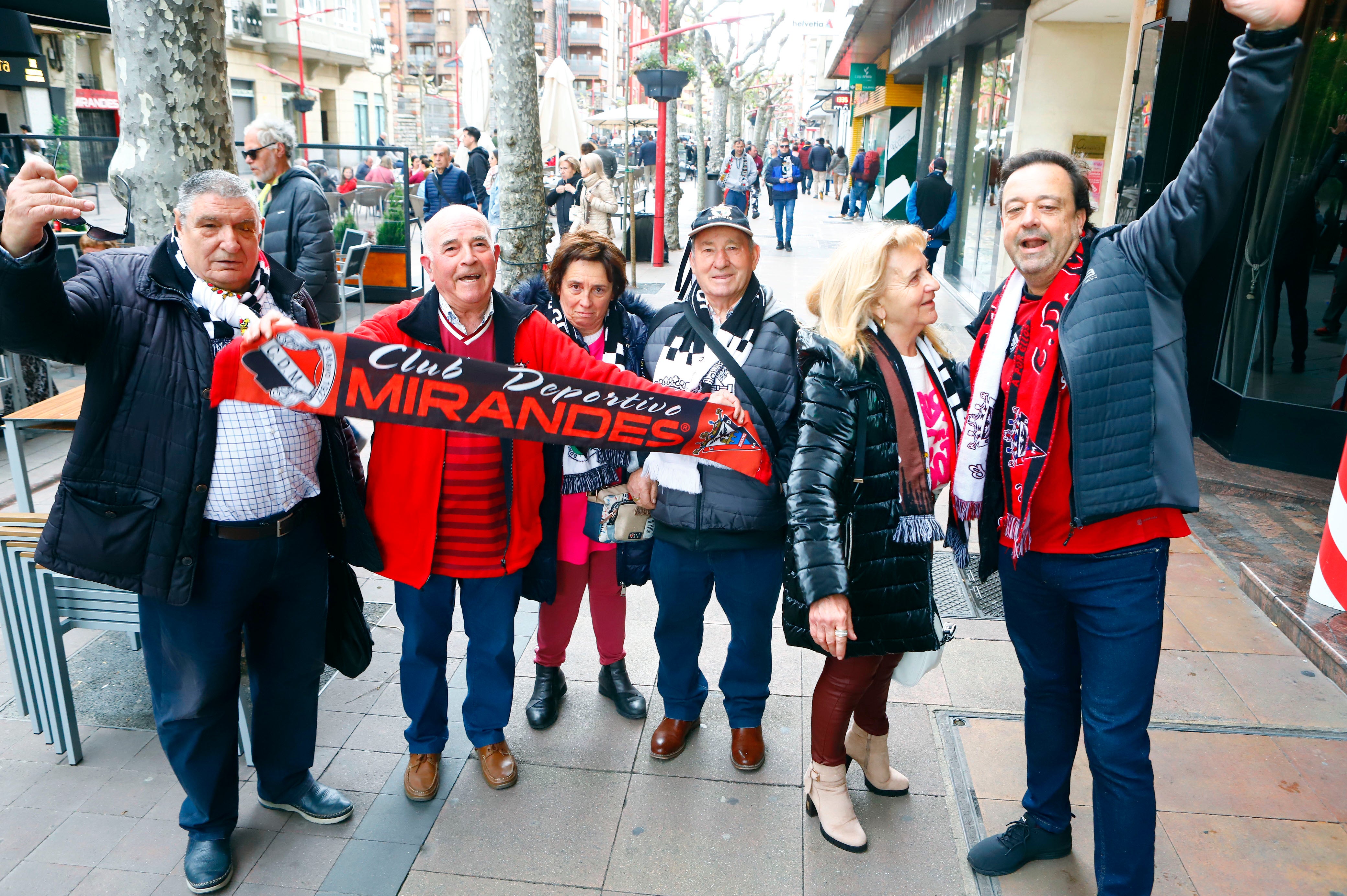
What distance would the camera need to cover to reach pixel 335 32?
4028cm

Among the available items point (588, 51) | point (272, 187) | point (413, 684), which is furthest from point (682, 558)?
point (588, 51)

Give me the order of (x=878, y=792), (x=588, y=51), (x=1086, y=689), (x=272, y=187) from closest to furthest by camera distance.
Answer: (x=1086, y=689) → (x=878, y=792) → (x=272, y=187) → (x=588, y=51)

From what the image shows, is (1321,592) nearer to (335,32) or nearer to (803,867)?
(803,867)

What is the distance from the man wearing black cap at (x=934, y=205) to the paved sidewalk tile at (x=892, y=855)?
891cm

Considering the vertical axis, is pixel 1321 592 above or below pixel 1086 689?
below

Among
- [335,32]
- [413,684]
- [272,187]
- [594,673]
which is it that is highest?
[335,32]

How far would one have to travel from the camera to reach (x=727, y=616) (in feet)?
10.6

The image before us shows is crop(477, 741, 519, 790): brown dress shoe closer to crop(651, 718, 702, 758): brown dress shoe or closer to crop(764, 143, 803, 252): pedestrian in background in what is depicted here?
crop(651, 718, 702, 758): brown dress shoe

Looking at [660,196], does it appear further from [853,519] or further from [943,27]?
[853,519]

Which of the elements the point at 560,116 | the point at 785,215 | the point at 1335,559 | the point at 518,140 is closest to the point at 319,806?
the point at 1335,559

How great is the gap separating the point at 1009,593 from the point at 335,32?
4469 cm

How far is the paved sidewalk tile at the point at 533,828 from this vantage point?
2809 millimetres

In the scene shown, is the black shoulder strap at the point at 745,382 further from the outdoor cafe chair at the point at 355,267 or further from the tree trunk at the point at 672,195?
the tree trunk at the point at 672,195

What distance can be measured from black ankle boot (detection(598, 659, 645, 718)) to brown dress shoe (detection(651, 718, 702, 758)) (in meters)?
0.18
